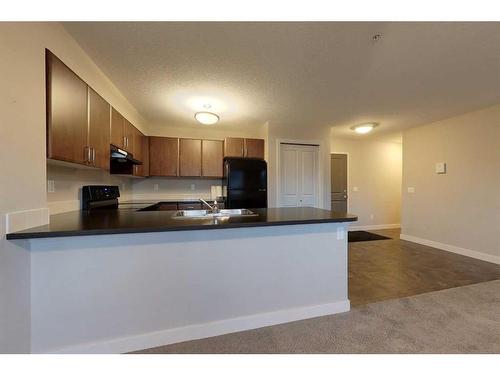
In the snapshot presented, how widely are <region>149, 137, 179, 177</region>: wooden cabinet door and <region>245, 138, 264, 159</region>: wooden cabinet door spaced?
127 cm

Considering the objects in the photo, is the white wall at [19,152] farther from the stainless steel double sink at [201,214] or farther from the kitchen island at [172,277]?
the stainless steel double sink at [201,214]

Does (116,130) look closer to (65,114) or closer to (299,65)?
(65,114)

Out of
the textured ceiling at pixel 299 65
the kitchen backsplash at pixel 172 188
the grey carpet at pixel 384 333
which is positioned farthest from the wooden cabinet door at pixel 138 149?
the grey carpet at pixel 384 333

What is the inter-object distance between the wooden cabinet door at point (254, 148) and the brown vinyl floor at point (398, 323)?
2.43 m

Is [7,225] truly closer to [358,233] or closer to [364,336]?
[364,336]

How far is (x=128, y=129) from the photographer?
2.82 m

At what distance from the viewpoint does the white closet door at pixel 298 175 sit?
13.7ft

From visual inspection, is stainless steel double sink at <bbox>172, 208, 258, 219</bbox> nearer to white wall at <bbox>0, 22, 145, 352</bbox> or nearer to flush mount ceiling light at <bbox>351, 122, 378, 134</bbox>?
white wall at <bbox>0, 22, 145, 352</bbox>

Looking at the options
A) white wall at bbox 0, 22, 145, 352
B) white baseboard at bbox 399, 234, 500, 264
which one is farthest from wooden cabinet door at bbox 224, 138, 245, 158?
white baseboard at bbox 399, 234, 500, 264

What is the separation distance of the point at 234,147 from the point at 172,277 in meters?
2.84

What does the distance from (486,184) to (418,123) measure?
1456 millimetres

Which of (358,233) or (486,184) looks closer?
(486,184)

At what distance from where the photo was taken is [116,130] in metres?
2.40
